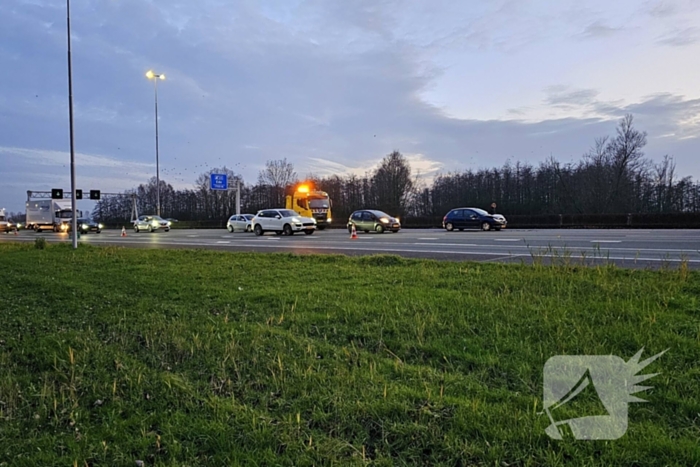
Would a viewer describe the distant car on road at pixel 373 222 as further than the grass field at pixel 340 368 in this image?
Yes

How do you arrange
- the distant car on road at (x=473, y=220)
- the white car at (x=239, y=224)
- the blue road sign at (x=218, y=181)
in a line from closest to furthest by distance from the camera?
the distant car on road at (x=473, y=220) → the white car at (x=239, y=224) → the blue road sign at (x=218, y=181)

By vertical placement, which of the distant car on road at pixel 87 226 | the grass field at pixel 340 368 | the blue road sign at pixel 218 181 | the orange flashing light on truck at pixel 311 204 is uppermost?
the blue road sign at pixel 218 181

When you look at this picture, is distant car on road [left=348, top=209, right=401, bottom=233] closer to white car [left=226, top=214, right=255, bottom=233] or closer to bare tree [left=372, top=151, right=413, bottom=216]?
white car [left=226, top=214, right=255, bottom=233]

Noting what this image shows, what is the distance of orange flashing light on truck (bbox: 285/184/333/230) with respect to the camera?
111ft

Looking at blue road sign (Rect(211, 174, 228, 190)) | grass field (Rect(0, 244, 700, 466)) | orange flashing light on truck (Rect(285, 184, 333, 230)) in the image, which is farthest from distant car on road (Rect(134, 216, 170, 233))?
grass field (Rect(0, 244, 700, 466))

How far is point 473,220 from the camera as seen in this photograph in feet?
98.2

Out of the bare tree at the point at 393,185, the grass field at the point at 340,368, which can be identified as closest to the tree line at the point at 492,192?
the bare tree at the point at 393,185

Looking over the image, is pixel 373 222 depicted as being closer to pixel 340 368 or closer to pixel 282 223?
pixel 282 223

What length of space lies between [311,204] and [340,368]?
30.2 metres

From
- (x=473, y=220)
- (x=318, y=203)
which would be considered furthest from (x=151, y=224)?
(x=473, y=220)

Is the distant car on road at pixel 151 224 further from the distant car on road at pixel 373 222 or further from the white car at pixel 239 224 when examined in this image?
the distant car on road at pixel 373 222

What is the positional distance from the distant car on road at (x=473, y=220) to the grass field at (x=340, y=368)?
22260mm

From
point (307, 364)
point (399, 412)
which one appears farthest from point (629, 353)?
point (307, 364)

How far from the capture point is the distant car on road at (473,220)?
29422 mm
